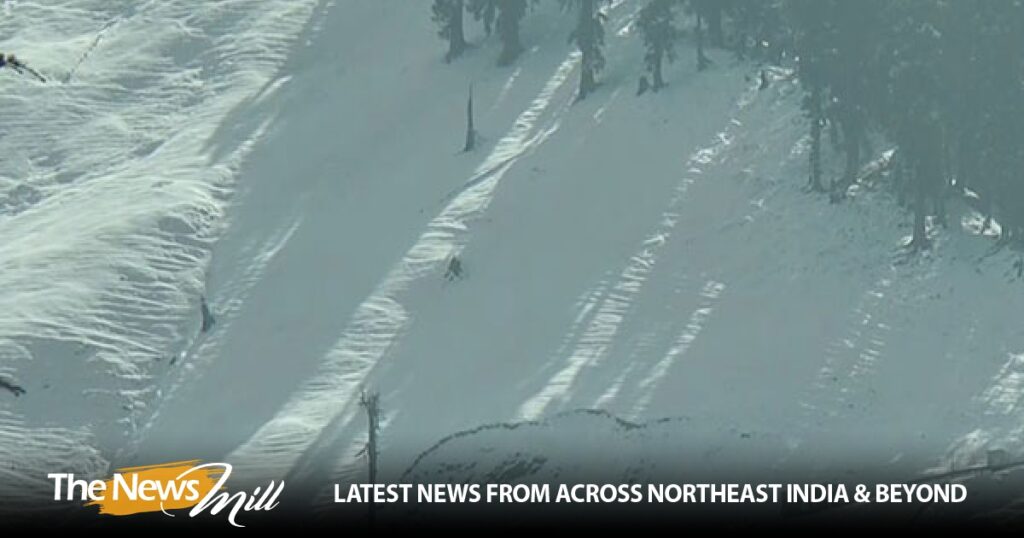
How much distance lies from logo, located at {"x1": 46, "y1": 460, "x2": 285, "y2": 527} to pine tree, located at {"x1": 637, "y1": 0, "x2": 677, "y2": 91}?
81.0 ft

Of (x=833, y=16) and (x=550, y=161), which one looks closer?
(x=833, y=16)

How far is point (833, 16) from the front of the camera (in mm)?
65250

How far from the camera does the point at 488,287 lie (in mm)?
64750

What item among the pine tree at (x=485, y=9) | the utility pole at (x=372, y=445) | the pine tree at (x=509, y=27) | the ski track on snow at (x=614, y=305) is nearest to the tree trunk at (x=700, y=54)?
the ski track on snow at (x=614, y=305)

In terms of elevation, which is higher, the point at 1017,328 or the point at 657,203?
the point at 657,203

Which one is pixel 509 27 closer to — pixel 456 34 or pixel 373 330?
pixel 456 34

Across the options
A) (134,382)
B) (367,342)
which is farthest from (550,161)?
(134,382)

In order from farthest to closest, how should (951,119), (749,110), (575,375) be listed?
(749,110), (951,119), (575,375)

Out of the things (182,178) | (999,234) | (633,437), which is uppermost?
(182,178)

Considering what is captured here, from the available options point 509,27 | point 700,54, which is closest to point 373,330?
point 700,54

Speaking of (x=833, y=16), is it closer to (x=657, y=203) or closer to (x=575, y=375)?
(x=657, y=203)

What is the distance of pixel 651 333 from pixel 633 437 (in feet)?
25.7

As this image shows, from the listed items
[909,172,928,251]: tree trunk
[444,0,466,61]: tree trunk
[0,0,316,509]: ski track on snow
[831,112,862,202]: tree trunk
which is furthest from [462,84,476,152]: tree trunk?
[909,172,928,251]: tree trunk

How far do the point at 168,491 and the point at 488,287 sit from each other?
49.8ft
